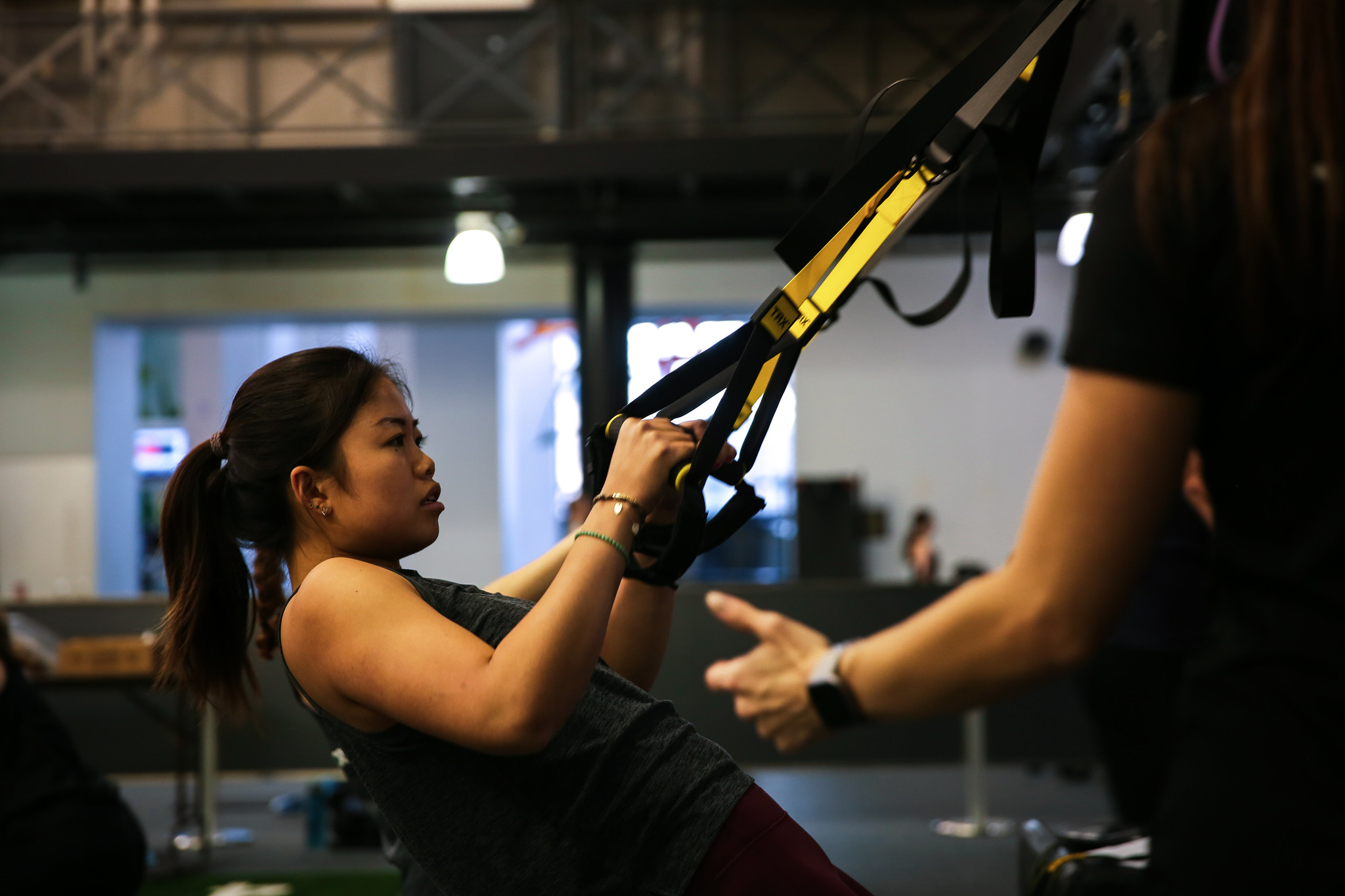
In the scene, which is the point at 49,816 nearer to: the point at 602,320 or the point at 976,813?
the point at 976,813

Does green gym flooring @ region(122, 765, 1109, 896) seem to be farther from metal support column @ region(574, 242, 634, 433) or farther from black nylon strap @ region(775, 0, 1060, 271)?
black nylon strap @ region(775, 0, 1060, 271)

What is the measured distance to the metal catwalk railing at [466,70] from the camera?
21.2 ft

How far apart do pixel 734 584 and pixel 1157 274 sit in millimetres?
5404

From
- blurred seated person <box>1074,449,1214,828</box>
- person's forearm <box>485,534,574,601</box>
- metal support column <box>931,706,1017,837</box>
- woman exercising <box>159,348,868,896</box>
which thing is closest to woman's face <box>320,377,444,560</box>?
woman exercising <box>159,348,868,896</box>

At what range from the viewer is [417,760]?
1047 mm

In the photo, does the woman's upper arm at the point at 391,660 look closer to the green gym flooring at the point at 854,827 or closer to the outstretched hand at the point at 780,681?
the outstretched hand at the point at 780,681

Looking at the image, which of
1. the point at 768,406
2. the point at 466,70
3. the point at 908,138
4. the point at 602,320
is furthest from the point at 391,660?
the point at 466,70

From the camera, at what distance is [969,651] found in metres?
0.73

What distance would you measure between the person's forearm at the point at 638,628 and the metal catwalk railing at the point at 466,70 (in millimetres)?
5311

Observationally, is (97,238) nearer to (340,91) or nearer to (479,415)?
(340,91)

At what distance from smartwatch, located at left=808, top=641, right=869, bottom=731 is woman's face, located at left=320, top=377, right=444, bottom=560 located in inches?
19.3

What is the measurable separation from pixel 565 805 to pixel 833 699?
0.37 metres

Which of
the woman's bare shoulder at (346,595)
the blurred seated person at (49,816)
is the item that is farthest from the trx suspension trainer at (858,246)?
the blurred seated person at (49,816)

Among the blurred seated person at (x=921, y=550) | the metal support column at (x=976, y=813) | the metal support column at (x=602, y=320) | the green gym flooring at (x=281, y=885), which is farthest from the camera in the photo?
the blurred seated person at (x=921, y=550)
